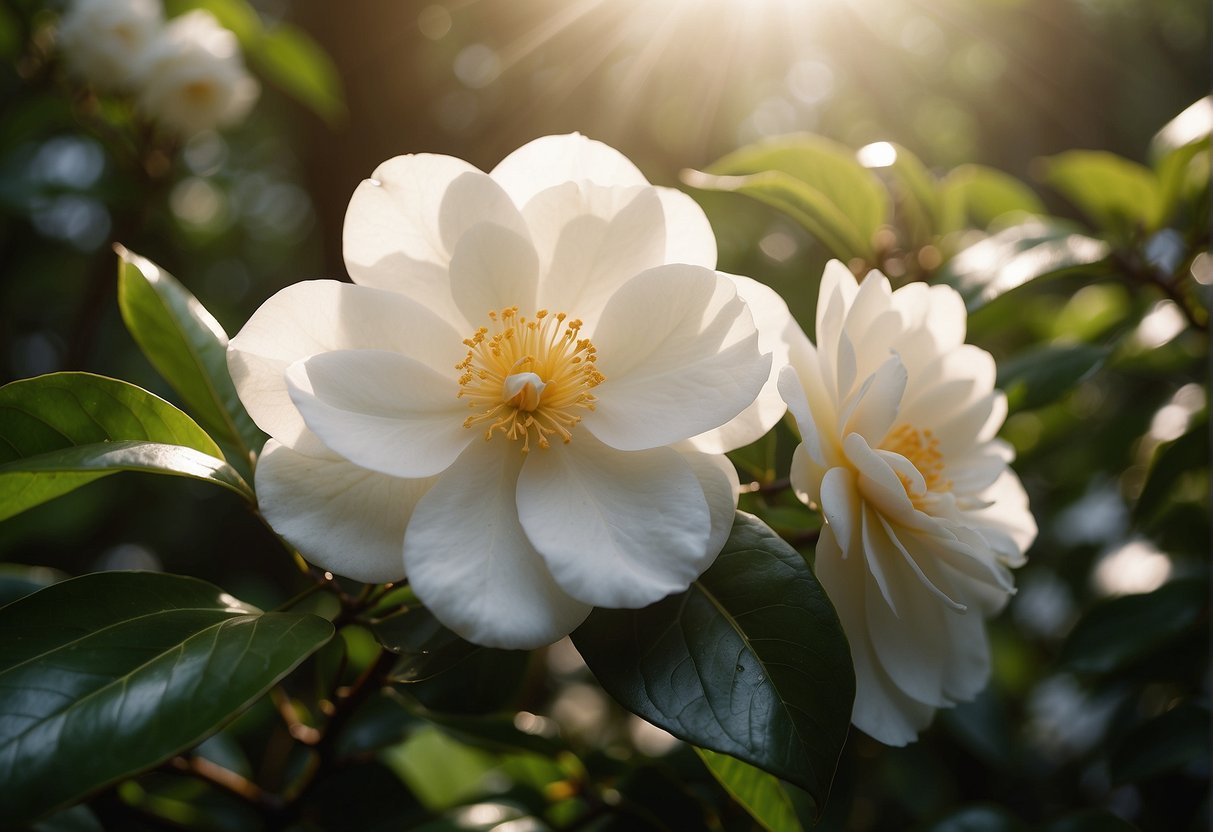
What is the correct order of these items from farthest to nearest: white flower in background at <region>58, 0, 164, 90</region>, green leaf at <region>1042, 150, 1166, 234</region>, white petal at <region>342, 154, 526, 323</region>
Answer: white flower in background at <region>58, 0, 164, 90</region>, green leaf at <region>1042, 150, 1166, 234</region>, white petal at <region>342, 154, 526, 323</region>

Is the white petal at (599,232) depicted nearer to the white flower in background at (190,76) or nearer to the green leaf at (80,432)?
the green leaf at (80,432)

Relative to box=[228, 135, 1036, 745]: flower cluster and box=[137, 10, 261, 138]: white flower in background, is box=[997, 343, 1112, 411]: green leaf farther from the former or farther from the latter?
box=[137, 10, 261, 138]: white flower in background

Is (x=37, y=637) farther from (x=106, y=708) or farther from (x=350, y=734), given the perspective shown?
(x=350, y=734)

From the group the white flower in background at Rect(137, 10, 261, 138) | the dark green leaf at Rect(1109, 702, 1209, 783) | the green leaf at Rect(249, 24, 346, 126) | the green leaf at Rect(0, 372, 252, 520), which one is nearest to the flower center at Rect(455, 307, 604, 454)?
the green leaf at Rect(0, 372, 252, 520)

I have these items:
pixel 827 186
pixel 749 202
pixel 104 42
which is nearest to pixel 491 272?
pixel 827 186

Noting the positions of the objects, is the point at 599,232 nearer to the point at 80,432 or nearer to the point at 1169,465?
the point at 80,432

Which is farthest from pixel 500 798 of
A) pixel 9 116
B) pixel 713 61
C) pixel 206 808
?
pixel 713 61
